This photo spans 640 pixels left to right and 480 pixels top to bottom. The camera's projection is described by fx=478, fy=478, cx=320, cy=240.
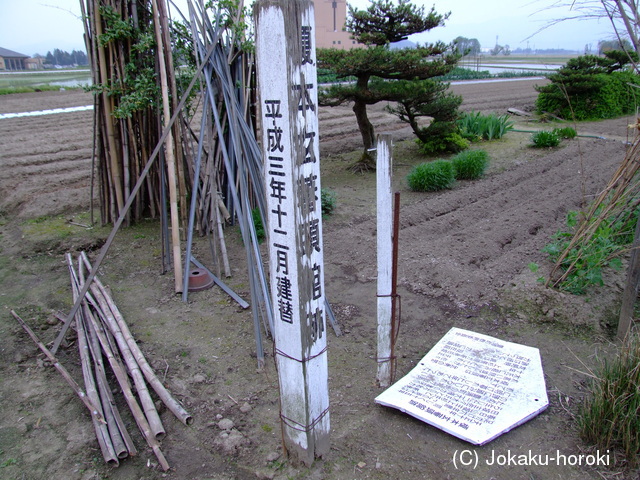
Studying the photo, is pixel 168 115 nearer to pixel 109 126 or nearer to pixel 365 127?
pixel 109 126

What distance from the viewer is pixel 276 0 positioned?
1.84 meters

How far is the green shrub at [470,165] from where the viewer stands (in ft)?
23.4

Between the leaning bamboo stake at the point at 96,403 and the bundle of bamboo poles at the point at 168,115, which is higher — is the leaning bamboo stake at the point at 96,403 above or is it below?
below

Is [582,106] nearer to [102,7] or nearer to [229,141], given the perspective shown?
[229,141]

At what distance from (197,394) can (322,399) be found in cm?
97

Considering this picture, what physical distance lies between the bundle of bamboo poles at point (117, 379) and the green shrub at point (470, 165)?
5321 millimetres

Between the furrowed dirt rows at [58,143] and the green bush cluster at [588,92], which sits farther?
the green bush cluster at [588,92]

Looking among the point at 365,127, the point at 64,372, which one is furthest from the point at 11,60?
the point at 64,372

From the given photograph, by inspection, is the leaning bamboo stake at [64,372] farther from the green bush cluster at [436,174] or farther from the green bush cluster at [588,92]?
the green bush cluster at [588,92]

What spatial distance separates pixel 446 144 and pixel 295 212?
6996mm

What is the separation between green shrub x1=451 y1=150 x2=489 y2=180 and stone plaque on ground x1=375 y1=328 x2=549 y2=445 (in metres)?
4.34

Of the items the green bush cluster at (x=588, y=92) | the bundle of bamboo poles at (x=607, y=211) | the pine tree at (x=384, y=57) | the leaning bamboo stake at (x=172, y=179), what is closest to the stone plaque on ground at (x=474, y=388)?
the bundle of bamboo poles at (x=607, y=211)

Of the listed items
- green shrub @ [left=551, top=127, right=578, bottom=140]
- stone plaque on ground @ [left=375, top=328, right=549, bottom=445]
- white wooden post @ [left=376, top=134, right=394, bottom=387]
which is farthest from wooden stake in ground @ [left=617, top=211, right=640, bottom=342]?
green shrub @ [left=551, top=127, right=578, bottom=140]

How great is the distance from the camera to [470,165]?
7.12 meters
